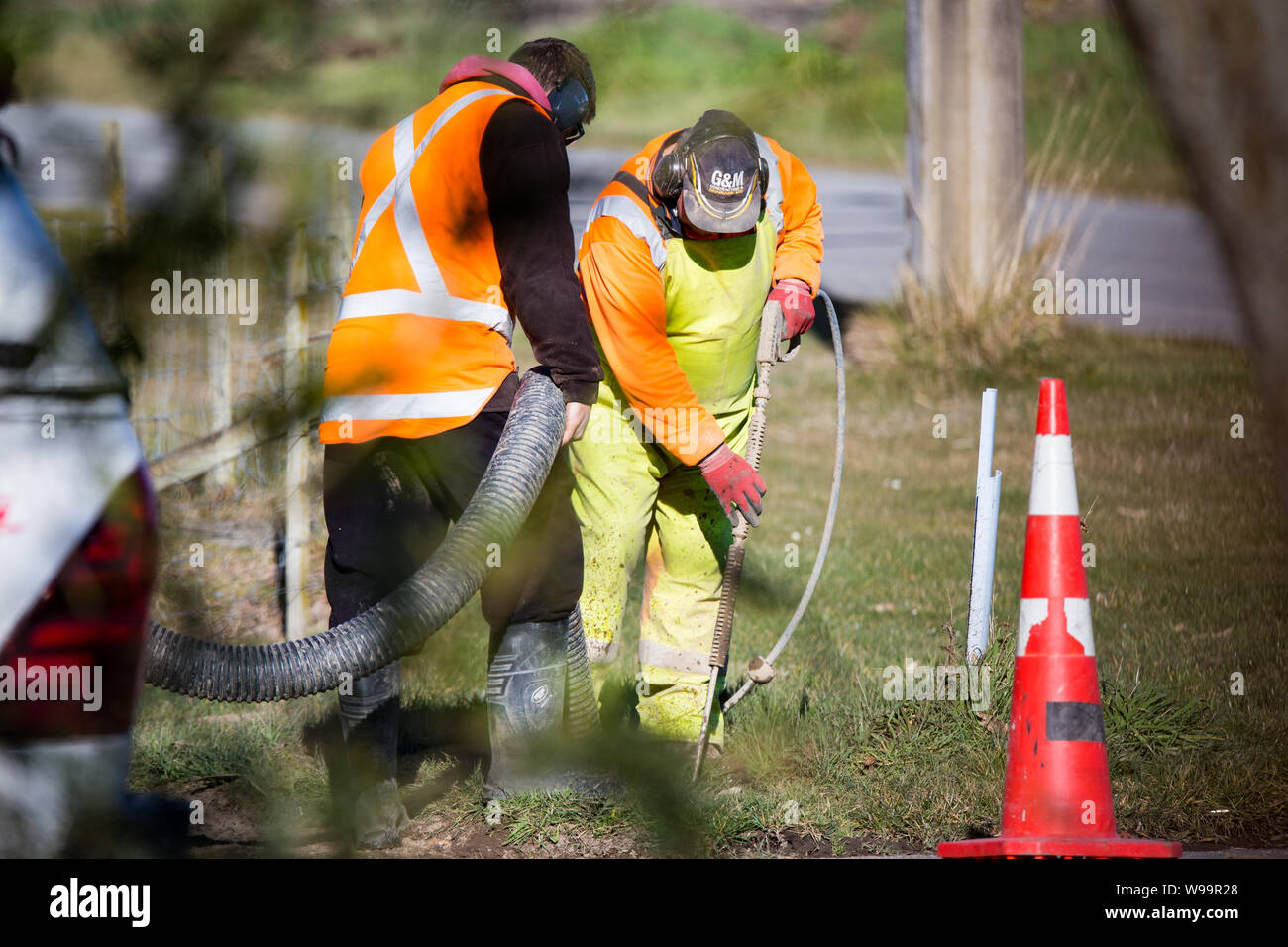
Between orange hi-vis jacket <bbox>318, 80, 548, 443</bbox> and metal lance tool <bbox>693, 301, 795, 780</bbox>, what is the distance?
1000mm

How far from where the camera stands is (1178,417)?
8.88m

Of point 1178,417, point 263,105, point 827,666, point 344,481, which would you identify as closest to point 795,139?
point 263,105

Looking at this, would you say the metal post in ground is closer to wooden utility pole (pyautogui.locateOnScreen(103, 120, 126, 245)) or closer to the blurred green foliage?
the blurred green foliage

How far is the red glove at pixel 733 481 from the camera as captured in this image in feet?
13.6

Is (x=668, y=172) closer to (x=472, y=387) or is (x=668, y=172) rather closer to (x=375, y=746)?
(x=472, y=387)

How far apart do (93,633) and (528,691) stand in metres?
2.00

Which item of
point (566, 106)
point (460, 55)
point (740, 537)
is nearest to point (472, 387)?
point (566, 106)

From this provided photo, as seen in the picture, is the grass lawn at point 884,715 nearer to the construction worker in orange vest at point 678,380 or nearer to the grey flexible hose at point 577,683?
the grey flexible hose at point 577,683

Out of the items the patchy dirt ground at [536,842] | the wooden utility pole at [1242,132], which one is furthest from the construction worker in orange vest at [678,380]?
the wooden utility pole at [1242,132]

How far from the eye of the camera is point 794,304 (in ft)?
14.6

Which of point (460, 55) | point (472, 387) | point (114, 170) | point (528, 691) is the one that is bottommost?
point (528, 691)

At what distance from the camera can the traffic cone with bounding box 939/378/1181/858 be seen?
11.1ft

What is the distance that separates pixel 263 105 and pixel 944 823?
327 centimetres

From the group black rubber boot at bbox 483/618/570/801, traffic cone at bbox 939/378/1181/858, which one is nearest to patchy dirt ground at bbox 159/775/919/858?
black rubber boot at bbox 483/618/570/801
